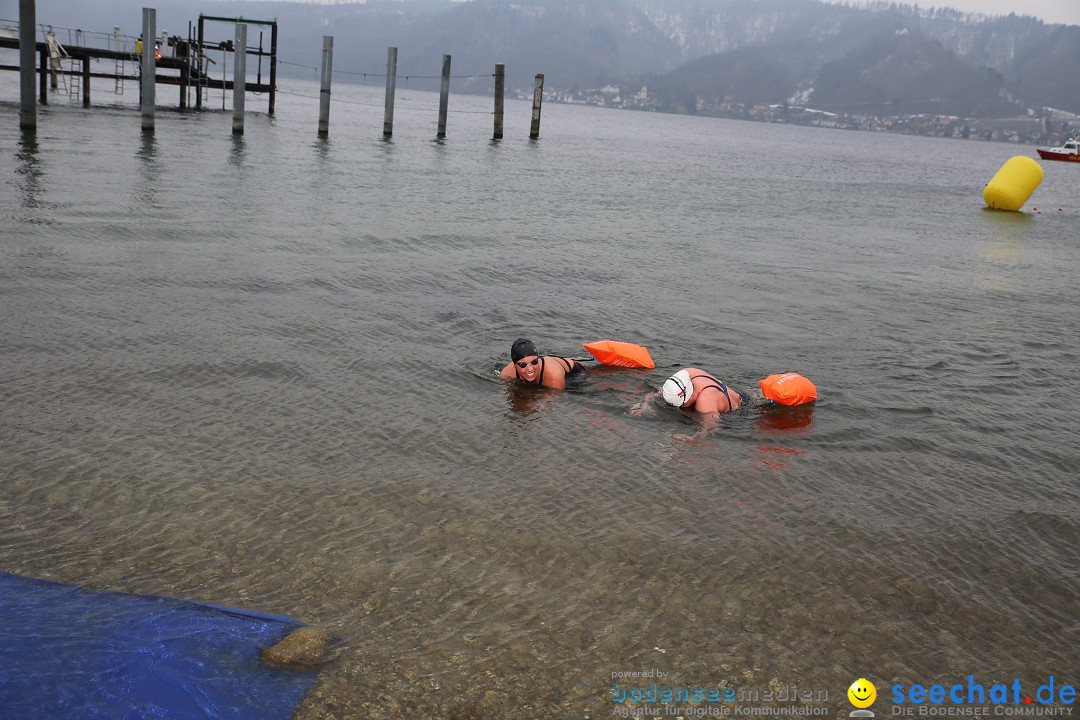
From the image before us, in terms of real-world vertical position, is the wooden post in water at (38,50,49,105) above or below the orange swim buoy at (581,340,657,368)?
above

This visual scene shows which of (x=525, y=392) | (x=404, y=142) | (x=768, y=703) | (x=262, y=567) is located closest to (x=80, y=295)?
(x=525, y=392)

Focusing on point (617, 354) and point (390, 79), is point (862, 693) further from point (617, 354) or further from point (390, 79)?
point (390, 79)

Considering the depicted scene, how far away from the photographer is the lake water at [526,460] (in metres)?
4.59

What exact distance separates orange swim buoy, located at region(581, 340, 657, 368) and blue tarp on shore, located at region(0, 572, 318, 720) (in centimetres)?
509

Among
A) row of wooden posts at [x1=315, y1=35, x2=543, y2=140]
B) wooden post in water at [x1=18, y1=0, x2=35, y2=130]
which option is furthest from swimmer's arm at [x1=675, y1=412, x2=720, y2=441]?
row of wooden posts at [x1=315, y1=35, x2=543, y2=140]

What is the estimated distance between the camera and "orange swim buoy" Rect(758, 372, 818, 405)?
8.06 m

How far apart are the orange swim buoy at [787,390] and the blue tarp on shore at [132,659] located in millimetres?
5099

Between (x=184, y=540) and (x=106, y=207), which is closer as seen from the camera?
(x=184, y=540)

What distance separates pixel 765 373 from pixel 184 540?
6.24 meters

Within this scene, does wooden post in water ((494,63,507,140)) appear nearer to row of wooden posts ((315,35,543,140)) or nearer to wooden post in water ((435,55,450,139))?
row of wooden posts ((315,35,543,140))

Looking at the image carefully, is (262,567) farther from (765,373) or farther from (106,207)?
(106,207)

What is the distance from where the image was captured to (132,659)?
13.1 feet

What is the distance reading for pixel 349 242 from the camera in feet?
47.1

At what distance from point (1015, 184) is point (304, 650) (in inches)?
1188
